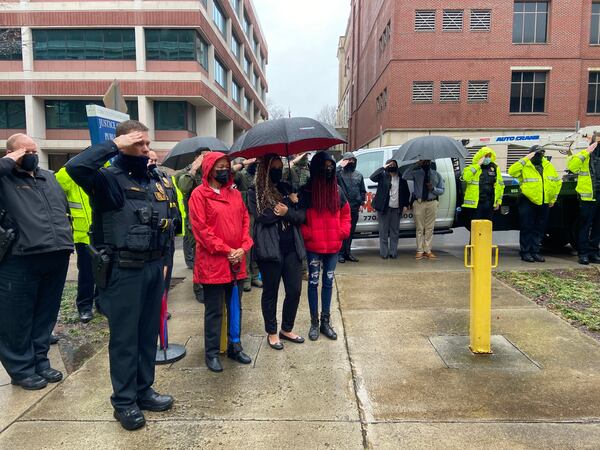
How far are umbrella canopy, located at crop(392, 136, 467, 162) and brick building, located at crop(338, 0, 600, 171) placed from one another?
68.3 ft

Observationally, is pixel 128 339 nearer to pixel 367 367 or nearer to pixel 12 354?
pixel 12 354

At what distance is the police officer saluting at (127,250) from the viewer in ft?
9.43

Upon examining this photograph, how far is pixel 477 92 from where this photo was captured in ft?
88.3

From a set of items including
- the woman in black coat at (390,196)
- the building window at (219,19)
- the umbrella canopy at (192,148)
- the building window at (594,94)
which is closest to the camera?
the umbrella canopy at (192,148)

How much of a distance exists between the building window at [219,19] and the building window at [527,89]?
2125cm

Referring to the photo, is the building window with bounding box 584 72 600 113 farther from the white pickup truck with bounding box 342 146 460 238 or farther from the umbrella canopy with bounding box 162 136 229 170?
the umbrella canopy with bounding box 162 136 229 170

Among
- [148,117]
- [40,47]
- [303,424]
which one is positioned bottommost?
[303,424]

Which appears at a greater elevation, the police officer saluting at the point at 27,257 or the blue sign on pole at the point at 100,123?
the blue sign on pole at the point at 100,123

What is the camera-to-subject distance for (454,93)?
2703 cm

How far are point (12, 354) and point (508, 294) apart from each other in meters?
5.53

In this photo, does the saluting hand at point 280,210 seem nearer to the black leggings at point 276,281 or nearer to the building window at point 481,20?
the black leggings at point 276,281

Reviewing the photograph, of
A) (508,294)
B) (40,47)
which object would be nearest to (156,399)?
(508,294)

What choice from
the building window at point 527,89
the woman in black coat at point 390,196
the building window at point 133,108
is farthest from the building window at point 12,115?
the building window at point 527,89

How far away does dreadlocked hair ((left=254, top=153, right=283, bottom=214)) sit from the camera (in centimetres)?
411
